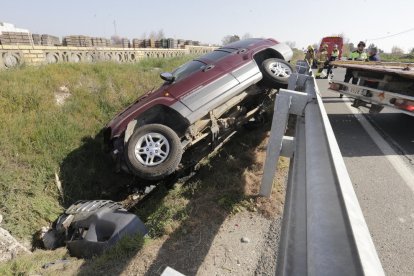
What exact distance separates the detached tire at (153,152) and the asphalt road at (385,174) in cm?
263

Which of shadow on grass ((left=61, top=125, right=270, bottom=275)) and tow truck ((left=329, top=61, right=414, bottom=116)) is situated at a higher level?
tow truck ((left=329, top=61, right=414, bottom=116))

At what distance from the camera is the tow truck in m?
5.19

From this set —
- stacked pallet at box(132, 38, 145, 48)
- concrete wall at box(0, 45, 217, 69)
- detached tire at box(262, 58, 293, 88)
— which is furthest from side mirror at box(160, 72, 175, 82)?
stacked pallet at box(132, 38, 145, 48)

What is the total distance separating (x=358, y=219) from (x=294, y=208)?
0.71 metres

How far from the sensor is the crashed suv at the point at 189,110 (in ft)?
14.8

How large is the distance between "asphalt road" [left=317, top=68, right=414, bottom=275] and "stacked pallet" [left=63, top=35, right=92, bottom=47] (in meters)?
17.2

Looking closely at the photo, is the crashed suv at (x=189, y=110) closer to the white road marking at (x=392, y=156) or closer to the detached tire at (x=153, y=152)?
the detached tire at (x=153, y=152)

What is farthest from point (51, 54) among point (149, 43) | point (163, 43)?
point (163, 43)

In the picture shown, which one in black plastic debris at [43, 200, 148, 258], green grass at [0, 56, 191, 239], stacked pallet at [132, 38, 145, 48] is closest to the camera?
black plastic debris at [43, 200, 148, 258]

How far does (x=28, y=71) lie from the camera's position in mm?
7641

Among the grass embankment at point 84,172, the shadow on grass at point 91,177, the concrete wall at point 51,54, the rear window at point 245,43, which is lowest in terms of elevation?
the shadow on grass at point 91,177

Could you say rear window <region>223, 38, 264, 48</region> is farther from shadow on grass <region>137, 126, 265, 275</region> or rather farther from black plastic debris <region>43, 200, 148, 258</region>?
black plastic debris <region>43, 200, 148, 258</region>

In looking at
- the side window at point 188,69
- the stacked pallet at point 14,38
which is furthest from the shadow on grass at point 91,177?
the stacked pallet at point 14,38

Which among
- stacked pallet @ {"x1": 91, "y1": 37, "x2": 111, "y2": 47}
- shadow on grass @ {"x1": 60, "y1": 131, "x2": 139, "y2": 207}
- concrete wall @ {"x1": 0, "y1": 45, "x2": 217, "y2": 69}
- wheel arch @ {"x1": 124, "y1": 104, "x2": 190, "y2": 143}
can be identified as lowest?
shadow on grass @ {"x1": 60, "y1": 131, "x2": 139, "y2": 207}
